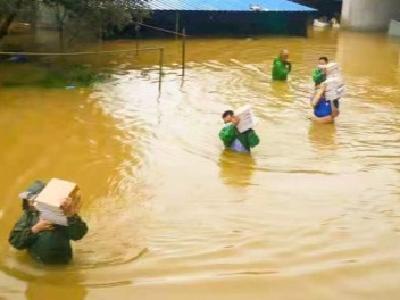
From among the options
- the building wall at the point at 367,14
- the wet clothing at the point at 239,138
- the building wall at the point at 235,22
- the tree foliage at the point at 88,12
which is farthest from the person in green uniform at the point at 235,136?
the building wall at the point at 367,14

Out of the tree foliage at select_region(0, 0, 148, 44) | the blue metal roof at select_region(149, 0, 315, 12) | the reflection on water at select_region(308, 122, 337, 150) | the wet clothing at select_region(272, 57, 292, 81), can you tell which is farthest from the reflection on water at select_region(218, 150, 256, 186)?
the blue metal roof at select_region(149, 0, 315, 12)

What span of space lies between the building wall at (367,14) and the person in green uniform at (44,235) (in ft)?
90.7

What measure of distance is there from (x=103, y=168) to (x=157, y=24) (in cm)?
1691

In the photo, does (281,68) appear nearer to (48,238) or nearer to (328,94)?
(328,94)

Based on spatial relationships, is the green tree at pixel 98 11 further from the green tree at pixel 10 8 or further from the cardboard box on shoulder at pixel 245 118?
the cardboard box on shoulder at pixel 245 118

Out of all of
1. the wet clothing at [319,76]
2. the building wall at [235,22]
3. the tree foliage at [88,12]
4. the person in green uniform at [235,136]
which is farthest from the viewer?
the building wall at [235,22]

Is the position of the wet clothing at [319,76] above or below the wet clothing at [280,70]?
above

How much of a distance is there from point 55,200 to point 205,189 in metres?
3.43

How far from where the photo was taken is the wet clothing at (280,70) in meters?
17.0

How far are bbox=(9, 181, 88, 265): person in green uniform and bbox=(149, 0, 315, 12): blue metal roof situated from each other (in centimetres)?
1891

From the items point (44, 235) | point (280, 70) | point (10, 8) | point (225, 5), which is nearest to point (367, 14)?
point (225, 5)

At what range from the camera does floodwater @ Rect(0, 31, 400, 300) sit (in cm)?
647

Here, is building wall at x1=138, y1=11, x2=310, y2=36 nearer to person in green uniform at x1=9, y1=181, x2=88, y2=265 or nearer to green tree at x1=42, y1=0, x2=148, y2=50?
green tree at x1=42, y1=0, x2=148, y2=50

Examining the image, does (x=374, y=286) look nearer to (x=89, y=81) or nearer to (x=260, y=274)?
(x=260, y=274)
